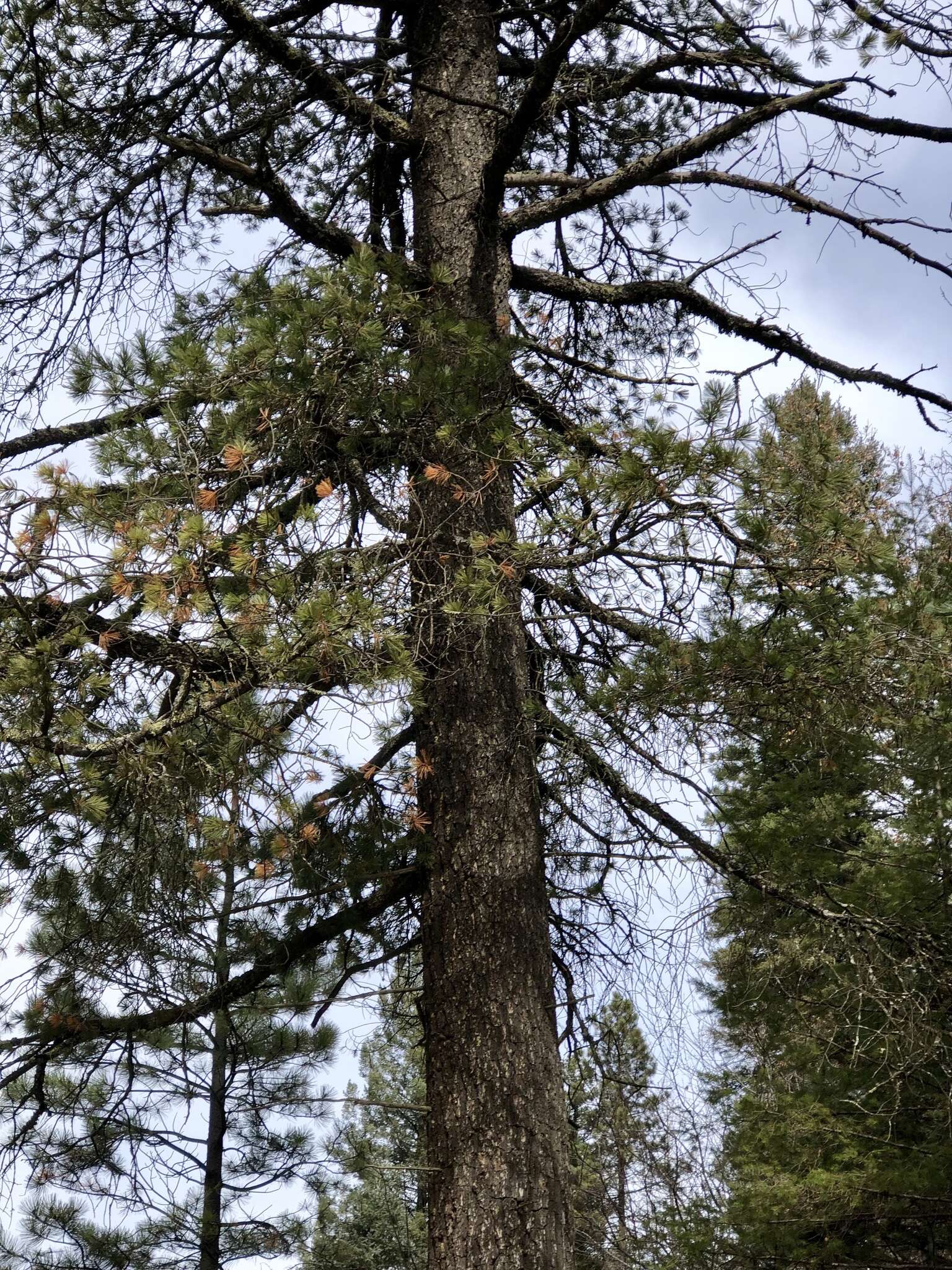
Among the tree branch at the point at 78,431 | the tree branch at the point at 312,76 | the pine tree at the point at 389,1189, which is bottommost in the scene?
the pine tree at the point at 389,1189

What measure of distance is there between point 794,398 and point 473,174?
14.3m

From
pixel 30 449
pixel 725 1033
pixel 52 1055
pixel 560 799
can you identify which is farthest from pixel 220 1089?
pixel 725 1033

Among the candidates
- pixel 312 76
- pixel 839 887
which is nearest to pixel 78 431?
pixel 312 76

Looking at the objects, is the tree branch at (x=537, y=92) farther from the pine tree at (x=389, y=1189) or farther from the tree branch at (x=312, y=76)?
the pine tree at (x=389, y=1189)

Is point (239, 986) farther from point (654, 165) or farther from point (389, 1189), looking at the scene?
point (389, 1189)

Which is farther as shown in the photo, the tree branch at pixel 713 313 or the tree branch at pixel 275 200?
the tree branch at pixel 713 313

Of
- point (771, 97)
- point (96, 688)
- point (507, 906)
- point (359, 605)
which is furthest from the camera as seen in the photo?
point (771, 97)

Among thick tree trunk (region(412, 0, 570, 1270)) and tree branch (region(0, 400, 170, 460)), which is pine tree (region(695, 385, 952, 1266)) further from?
tree branch (region(0, 400, 170, 460))

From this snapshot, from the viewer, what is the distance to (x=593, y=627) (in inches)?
215

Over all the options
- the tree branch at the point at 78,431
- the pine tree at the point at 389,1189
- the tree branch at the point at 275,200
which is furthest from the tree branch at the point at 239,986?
the pine tree at the point at 389,1189

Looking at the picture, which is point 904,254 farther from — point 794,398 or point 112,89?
point 794,398

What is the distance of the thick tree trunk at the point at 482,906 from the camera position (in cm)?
358

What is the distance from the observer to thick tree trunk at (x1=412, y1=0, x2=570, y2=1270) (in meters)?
3.58

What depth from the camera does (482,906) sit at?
401 cm
